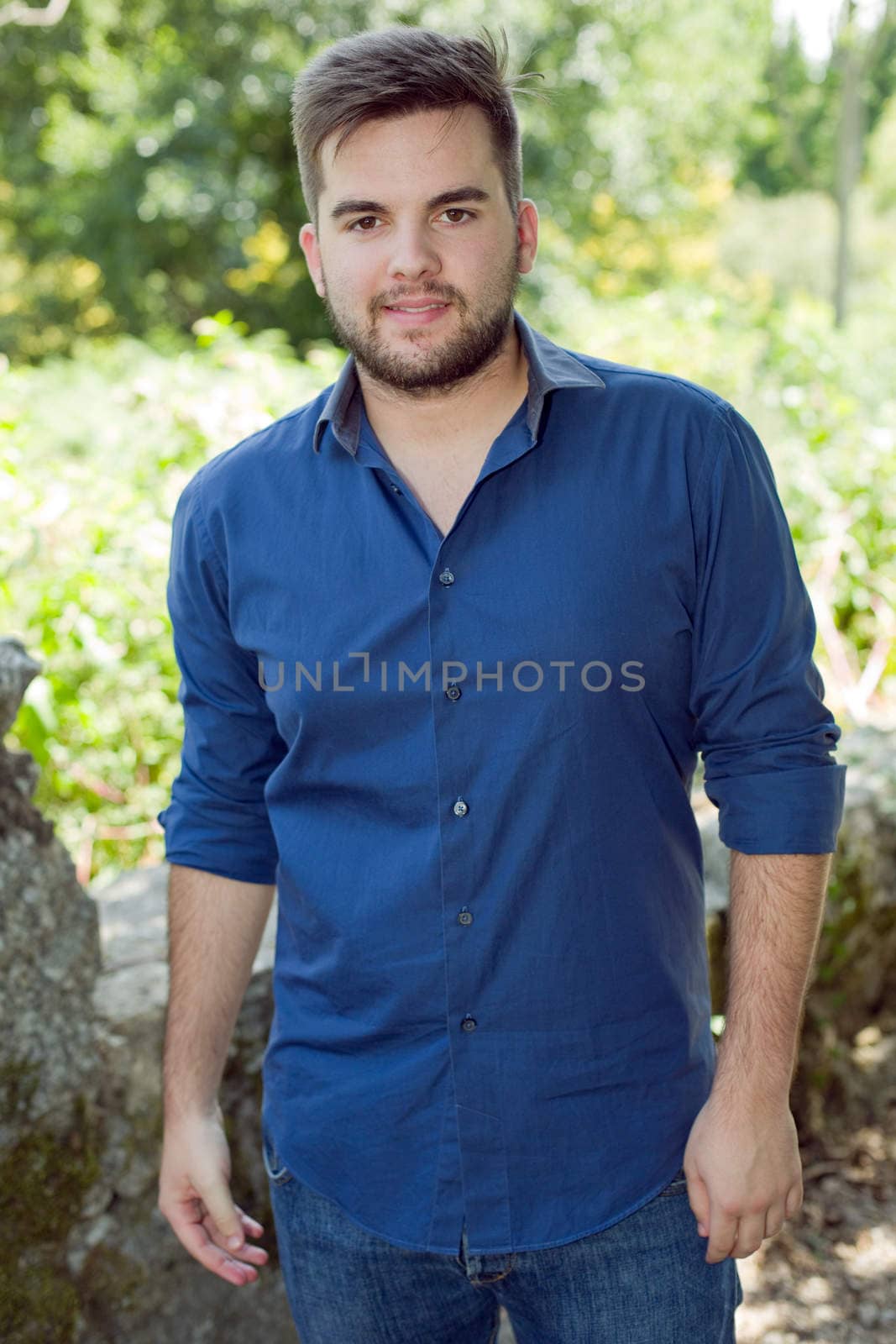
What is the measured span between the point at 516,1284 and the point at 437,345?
119cm

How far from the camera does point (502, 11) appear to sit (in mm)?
13023

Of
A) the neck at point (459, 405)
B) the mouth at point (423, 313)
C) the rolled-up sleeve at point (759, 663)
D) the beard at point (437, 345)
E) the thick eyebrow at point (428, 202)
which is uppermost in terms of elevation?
the thick eyebrow at point (428, 202)

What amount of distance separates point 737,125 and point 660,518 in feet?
70.0

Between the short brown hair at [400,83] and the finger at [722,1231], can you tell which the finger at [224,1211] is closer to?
the finger at [722,1231]

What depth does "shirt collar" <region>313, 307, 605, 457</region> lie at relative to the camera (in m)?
1.59

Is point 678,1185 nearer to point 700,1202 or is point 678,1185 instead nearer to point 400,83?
point 700,1202

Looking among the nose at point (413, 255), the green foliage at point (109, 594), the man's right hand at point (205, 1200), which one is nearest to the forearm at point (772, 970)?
the man's right hand at point (205, 1200)

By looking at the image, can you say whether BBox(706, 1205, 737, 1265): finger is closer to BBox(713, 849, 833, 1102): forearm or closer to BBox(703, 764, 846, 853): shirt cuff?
BBox(713, 849, 833, 1102): forearm

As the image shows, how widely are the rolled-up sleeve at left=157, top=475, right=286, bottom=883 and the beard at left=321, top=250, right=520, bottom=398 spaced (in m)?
0.33

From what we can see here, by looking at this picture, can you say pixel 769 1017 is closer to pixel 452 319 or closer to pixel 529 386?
pixel 529 386

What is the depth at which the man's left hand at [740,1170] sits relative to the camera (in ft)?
4.86

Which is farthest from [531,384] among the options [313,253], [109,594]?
[109,594]

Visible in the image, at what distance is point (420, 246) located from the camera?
1.59 metres

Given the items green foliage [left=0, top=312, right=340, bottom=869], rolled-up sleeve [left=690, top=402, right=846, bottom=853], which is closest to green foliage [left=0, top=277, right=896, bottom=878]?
green foliage [left=0, top=312, right=340, bottom=869]
